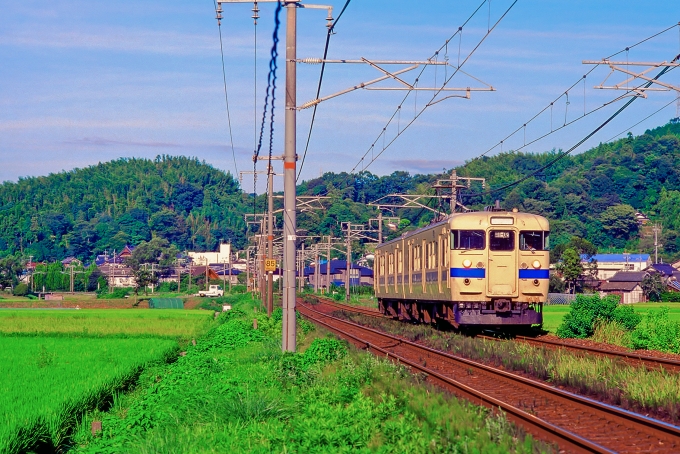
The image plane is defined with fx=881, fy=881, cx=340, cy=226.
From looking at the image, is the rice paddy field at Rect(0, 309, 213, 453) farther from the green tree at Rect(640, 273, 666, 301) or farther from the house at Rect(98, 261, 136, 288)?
the house at Rect(98, 261, 136, 288)

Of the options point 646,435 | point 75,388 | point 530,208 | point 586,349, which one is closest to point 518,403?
point 646,435

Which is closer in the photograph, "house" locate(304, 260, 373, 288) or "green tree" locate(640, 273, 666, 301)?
"green tree" locate(640, 273, 666, 301)

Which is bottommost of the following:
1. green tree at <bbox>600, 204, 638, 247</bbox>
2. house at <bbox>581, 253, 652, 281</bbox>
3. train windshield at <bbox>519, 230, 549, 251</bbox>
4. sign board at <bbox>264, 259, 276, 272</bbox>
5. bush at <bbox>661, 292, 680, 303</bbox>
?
bush at <bbox>661, 292, 680, 303</bbox>

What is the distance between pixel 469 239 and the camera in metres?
23.2

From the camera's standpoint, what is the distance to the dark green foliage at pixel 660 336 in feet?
69.1

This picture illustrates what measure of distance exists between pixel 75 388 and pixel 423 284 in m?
12.9

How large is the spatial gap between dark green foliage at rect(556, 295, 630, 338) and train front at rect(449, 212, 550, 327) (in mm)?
1909

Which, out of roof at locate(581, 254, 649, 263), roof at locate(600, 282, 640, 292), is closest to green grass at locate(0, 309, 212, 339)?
roof at locate(600, 282, 640, 292)

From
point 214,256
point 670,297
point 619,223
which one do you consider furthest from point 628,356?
point 214,256

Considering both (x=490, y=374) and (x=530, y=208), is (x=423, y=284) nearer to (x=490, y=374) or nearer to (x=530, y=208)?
(x=490, y=374)

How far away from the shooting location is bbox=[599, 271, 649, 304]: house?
88.3m

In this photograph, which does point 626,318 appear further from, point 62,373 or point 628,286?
point 628,286

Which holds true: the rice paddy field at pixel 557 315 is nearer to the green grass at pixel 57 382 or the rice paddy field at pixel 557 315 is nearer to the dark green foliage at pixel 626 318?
the dark green foliage at pixel 626 318

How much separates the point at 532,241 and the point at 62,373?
484 inches
